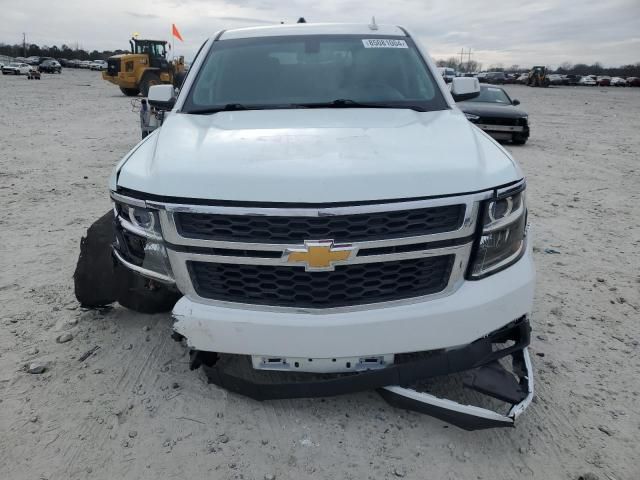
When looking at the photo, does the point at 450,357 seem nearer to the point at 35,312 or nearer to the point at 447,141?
the point at 447,141

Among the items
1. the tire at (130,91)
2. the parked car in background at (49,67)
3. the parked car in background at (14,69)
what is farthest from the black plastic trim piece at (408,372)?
the parked car in background at (49,67)

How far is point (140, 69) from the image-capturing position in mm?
26000

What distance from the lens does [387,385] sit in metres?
2.39

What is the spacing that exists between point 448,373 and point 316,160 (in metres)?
1.12

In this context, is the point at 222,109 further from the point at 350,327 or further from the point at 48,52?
the point at 48,52

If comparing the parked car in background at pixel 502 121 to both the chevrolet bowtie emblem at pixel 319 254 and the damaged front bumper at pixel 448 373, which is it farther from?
the chevrolet bowtie emblem at pixel 319 254

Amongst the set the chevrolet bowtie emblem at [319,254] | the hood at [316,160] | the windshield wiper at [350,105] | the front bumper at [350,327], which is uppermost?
the windshield wiper at [350,105]

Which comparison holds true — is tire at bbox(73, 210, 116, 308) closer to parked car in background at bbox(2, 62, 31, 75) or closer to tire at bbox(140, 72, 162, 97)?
tire at bbox(140, 72, 162, 97)

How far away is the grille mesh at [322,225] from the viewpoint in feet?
7.22

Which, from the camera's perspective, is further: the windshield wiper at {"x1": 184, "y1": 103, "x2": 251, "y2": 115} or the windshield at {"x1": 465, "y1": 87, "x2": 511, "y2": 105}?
the windshield at {"x1": 465, "y1": 87, "x2": 511, "y2": 105}

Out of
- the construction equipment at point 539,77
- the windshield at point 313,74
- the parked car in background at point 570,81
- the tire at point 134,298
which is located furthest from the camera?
the parked car in background at point 570,81

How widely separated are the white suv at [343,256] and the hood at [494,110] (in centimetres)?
1022

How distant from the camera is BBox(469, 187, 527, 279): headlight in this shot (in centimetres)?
236

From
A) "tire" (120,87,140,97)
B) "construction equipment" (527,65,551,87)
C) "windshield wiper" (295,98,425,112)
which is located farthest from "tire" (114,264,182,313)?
"construction equipment" (527,65,551,87)
